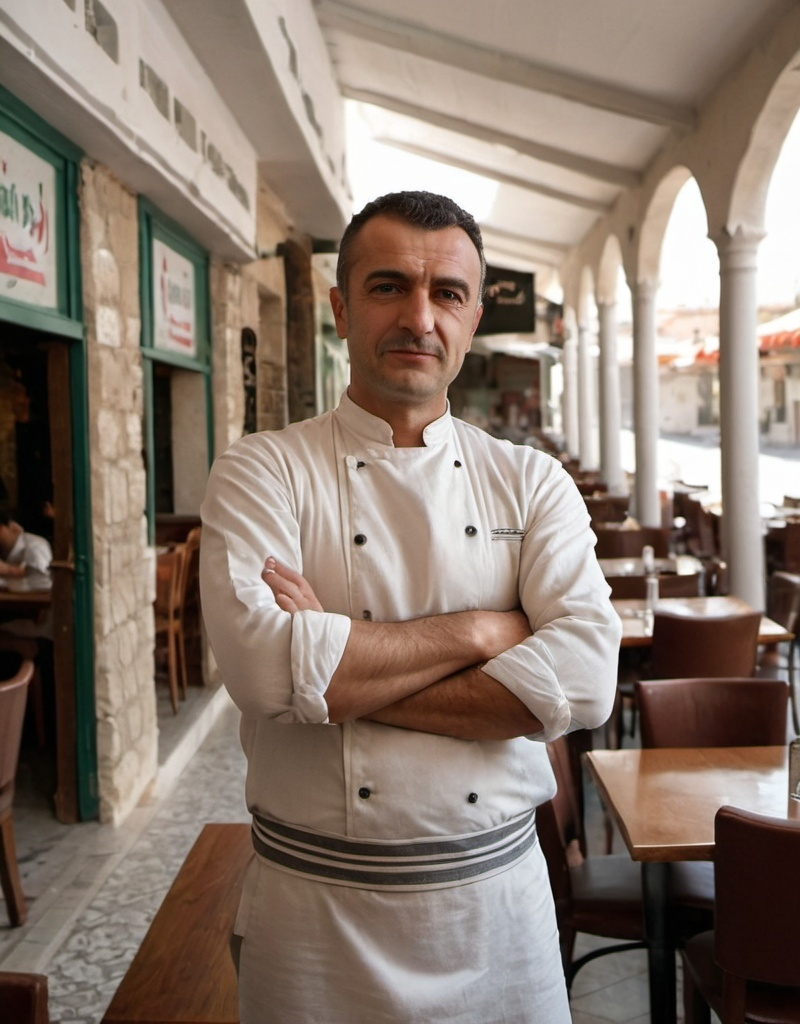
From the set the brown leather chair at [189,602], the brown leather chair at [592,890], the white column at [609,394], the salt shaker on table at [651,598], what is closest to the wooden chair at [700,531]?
the white column at [609,394]

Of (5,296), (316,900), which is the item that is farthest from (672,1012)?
(5,296)

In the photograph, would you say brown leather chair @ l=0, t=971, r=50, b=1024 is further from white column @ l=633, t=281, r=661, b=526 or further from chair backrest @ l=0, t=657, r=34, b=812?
white column @ l=633, t=281, r=661, b=526

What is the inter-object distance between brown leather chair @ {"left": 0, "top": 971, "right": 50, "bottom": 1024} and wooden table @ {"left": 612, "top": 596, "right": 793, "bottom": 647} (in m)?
3.28

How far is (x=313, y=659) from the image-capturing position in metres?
1.42

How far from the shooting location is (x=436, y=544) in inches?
61.5

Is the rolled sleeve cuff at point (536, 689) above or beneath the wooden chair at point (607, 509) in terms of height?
beneath

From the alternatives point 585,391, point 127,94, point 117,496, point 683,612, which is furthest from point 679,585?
point 585,391

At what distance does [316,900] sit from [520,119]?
8.57 m

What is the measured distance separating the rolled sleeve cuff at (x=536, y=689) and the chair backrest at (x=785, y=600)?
442 centimetres

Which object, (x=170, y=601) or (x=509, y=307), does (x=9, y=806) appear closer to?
(x=170, y=601)

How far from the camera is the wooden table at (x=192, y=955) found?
206 centimetres

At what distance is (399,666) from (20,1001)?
72 cm

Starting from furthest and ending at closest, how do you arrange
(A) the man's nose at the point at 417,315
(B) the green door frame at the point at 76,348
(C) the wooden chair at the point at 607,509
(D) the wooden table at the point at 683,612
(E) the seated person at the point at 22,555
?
(C) the wooden chair at the point at 607,509 < (E) the seated person at the point at 22,555 < (D) the wooden table at the point at 683,612 < (B) the green door frame at the point at 76,348 < (A) the man's nose at the point at 417,315

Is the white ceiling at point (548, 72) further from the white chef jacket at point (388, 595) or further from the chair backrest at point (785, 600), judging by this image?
the white chef jacket at point (388, 595)
